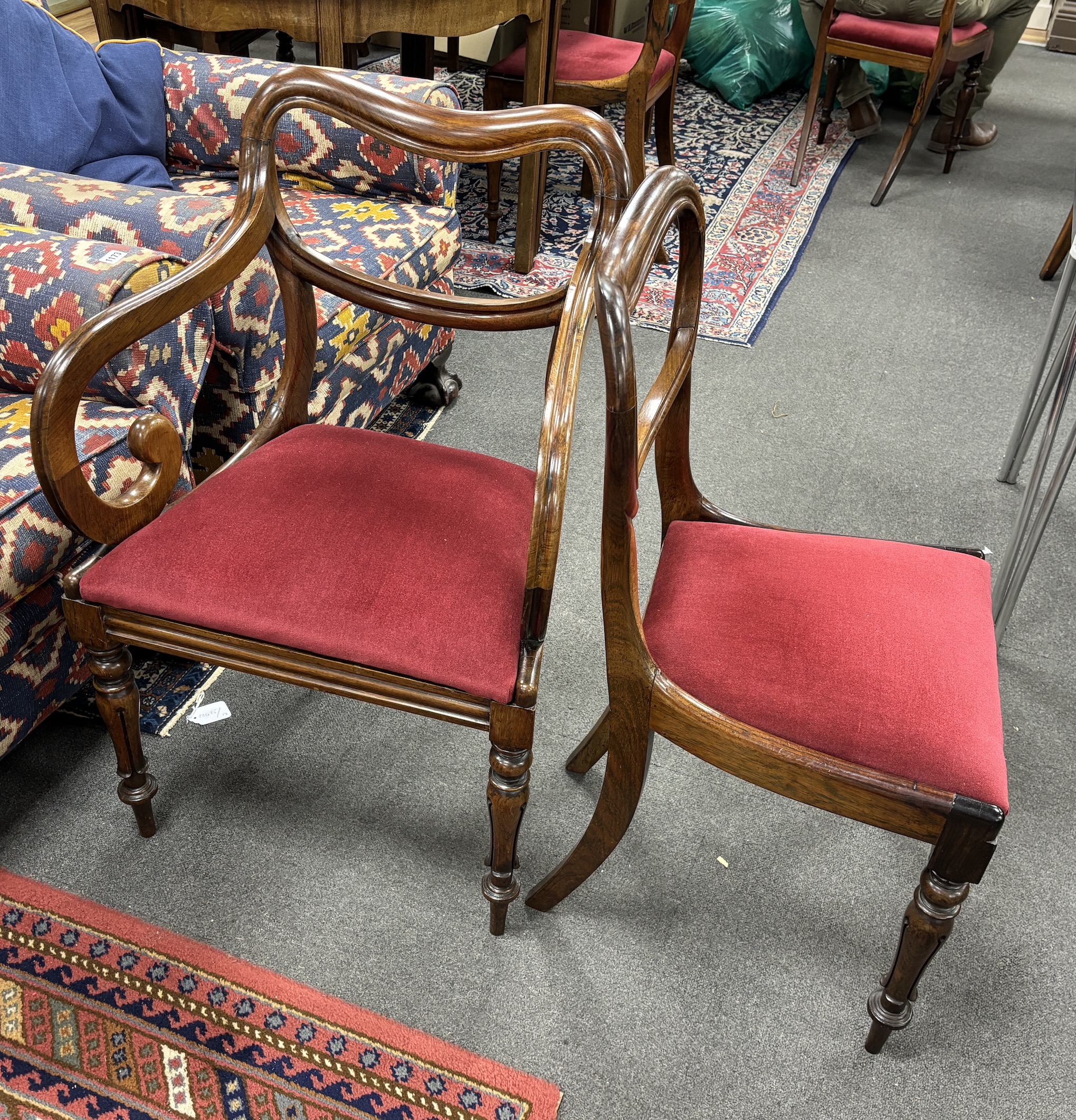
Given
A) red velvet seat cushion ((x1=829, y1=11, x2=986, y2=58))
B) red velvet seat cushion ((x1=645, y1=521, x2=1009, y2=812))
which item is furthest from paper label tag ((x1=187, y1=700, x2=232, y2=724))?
red velvet seat cushion ((x1=829, y1=11, x2=986, y2=58))

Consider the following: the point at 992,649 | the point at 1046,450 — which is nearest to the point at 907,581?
the point at 992,649

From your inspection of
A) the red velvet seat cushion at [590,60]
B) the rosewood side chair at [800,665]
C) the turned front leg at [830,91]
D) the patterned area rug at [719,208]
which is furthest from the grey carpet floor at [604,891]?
the turned front leg at [830,91]

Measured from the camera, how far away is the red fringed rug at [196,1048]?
1.12 m

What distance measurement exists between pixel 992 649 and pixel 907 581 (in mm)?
113

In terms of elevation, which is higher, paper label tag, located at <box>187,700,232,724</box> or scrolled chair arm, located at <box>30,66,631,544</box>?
scrolled chair arm, located at <box>30,66,631,544</box>

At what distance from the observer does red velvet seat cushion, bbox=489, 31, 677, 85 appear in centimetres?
283

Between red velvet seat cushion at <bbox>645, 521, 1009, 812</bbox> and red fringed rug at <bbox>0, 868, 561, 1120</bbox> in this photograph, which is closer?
red velvet seat cushion at <bbox>645, 521, 1009, 812</bbox>

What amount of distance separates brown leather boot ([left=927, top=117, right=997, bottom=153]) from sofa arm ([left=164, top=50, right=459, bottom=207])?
253 cm

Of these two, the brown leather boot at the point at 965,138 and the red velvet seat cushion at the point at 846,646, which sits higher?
the red velvet seat cushion at the point at 846,646

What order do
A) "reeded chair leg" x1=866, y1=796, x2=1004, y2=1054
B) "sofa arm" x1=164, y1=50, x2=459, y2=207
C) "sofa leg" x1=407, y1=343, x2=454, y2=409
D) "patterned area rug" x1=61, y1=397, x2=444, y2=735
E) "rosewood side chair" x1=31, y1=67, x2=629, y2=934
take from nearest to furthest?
1. "reeded chair leg" x1=866, y1=796, x2=1004, y2=1054
2. "rosewood side chair" x1=31, y1=67, x2=629, y2=934
3. "patterned area rug" x1=61, y1=397, x2=444, y2=735
4. "sofa arm" x1=164, y1=50, x2=459, y2=207
5. "sofa leg" x1=407, y1=343, x2=454, y2=409

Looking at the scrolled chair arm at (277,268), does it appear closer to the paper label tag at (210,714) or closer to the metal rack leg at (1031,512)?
the paper label tag at (210,714)

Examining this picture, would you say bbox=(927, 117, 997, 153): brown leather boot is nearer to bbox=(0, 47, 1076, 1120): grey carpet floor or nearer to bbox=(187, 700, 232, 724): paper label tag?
bbox=(0, 47, 1076, 1120): grey carpet floor

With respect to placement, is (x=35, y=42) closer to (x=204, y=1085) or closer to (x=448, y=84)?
(x=448, y=84)

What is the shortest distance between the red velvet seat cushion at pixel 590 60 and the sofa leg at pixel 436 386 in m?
0.95
